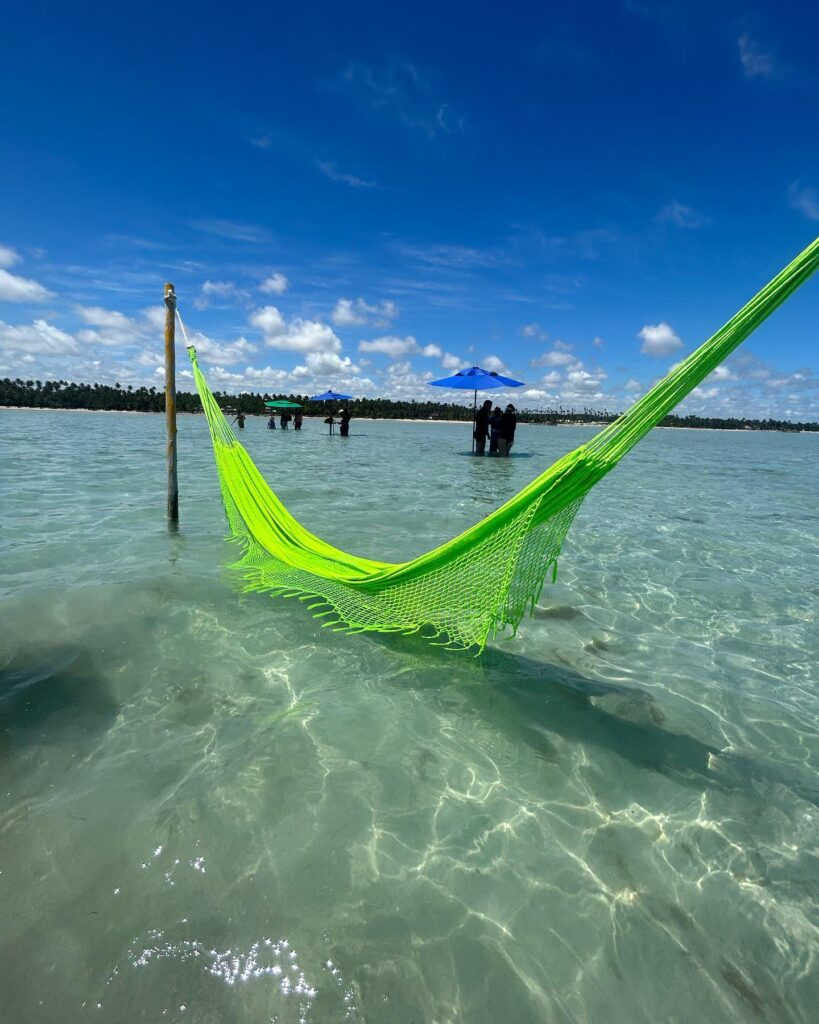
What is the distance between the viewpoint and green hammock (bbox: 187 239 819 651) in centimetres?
215

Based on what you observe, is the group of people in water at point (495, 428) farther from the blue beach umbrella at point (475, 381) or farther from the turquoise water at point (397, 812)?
the turquoise water at point (397, 812)

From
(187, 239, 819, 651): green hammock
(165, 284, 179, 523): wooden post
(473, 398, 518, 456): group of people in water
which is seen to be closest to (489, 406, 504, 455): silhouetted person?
(473, 398, 518, 456): group of people in water

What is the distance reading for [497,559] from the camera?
2.61 m

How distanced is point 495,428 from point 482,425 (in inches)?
17.2

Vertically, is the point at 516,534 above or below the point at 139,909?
above

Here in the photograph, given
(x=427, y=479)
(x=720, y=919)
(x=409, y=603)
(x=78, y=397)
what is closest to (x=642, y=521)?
(x=427, y=479)

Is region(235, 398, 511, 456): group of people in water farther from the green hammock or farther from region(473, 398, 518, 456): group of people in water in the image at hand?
the green hammock

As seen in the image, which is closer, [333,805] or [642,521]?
[333,805]

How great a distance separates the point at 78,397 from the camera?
5897cm

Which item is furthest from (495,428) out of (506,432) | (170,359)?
(170,359)

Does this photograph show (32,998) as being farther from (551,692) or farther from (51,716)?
(551,692)

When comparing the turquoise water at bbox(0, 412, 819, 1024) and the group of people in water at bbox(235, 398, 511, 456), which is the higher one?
the group of people in water at bbox(235, 398, 511, 456)

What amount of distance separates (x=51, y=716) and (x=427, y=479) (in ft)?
31.2

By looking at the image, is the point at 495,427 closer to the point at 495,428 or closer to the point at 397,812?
the point at 495,428
